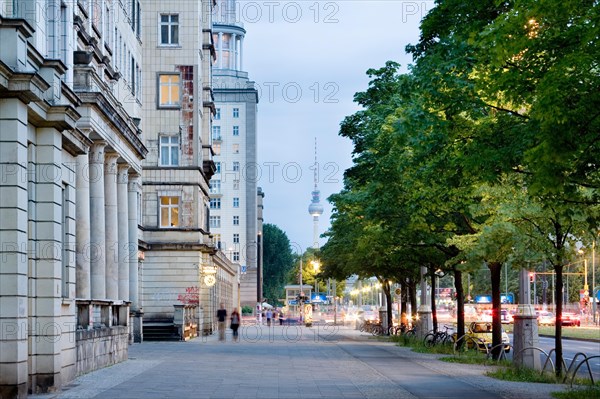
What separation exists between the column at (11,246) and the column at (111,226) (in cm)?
1714

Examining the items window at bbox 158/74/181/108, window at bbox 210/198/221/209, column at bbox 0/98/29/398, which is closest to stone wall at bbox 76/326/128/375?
column at bbox 0/98/29/398

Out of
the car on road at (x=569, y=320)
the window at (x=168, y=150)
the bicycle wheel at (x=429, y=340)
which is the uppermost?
the window at (x=168, y=150)

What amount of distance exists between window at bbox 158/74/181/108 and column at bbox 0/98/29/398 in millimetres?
45223

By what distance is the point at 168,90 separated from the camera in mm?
66312

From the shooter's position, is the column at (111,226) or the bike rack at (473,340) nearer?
the column at (111,226)

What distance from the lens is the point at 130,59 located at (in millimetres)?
54656

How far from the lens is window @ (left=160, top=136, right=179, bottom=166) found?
6581 cm

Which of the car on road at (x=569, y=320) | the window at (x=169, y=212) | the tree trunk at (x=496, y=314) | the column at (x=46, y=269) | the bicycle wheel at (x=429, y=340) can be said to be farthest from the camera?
the car on road at (x=569, y=320)

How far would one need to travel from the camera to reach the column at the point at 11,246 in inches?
810

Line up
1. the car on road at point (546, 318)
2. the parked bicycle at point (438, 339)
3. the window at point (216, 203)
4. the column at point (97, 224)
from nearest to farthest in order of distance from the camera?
the column at point (97, 224) → the parked bicycle at point (438, 339) → the car on road at point (546, 318) → the window at point (216, 203)

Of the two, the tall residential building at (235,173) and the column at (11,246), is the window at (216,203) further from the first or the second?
the column at (11,246)

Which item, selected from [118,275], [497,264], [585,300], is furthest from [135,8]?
[585,300]

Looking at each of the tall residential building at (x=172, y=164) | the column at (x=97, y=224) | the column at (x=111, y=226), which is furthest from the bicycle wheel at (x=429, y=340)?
the tall residential building at (x=172, y=164)

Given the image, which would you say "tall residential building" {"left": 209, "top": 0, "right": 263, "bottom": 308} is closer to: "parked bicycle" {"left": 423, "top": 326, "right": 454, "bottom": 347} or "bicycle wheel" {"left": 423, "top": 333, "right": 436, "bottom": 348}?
"bicycle wheel" {"left": 423, "top": 333, "right": 436, "bottom": 348}
